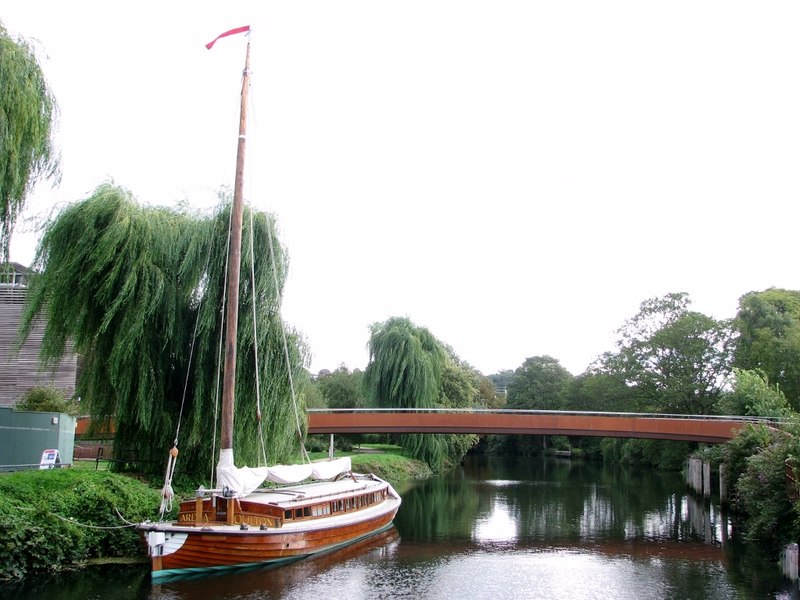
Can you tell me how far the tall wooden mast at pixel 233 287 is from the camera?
19.7 metres

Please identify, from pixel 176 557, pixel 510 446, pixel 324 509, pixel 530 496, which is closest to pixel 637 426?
pixel 530 496

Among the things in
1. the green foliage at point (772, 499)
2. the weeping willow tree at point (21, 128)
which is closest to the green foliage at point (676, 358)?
the green foliage at point (772, 499)

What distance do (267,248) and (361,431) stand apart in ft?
47.8

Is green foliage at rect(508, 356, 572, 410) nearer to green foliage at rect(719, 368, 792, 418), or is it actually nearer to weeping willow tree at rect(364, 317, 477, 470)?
weeping willow tree at rect(364, 317, 477, 470)

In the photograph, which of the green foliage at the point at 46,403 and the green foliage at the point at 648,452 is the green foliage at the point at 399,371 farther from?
the green foliage at the point at 648,452

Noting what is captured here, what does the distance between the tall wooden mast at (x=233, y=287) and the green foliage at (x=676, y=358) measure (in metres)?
44.2

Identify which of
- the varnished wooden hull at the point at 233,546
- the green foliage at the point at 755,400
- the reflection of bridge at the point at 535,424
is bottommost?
the varnished wooden hull at the point at 233,546

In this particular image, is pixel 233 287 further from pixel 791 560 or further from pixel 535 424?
pixel 535 424

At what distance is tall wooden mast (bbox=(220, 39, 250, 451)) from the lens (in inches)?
776

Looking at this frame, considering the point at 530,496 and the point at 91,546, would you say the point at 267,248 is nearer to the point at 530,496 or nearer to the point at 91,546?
the point at 91,546

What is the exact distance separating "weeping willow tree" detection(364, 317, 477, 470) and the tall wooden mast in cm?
2581

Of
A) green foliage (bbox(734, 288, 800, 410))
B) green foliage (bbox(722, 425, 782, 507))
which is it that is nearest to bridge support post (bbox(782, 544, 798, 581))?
green foliage (bbox(722, 425, 782, 507))

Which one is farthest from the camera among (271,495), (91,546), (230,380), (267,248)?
(267,248)

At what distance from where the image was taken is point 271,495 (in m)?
21.3
